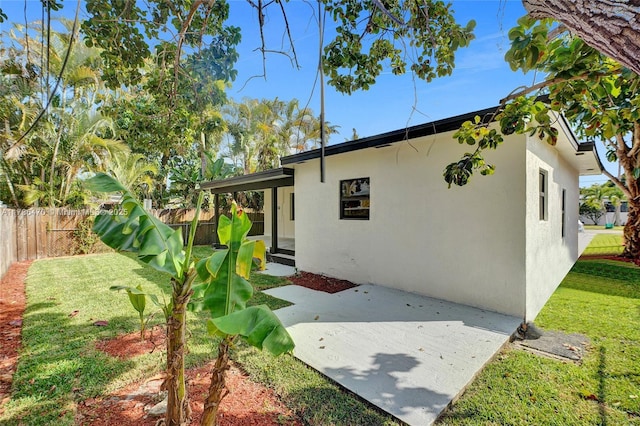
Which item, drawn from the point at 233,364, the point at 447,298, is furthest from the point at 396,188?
the point at 233,364

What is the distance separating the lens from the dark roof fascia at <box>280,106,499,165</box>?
16.1ft

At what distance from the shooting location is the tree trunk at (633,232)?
35.1 feet

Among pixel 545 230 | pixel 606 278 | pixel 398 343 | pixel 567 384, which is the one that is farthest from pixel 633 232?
pixel 398 343

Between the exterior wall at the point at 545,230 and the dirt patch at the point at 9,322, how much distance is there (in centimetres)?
721

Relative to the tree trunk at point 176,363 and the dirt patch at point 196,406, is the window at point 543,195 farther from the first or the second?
the tree trunk at point 176,363

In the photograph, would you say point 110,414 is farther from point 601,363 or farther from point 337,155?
point 337,155

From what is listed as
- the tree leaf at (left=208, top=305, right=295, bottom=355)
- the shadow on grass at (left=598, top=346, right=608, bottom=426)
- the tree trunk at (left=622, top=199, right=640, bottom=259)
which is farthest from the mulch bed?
A: the tree trunk at (left=622, top=199, right=640, bottom=259)

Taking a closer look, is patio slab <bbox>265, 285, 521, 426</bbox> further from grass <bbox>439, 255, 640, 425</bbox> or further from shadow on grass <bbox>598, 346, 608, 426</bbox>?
shadow on grass <bbox>598, 346, 608, 426</bbox>

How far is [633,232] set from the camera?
35.8ft

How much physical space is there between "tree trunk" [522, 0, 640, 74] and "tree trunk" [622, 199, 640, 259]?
13.6 metres

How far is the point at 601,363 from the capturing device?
3600 mm

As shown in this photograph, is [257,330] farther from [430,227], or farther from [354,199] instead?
[354,199]

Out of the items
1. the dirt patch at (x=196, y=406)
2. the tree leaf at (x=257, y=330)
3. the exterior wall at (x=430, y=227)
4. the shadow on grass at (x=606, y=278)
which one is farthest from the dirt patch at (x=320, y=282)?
the shadow on grass at (x=606, y=278)

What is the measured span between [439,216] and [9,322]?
25.9ft
